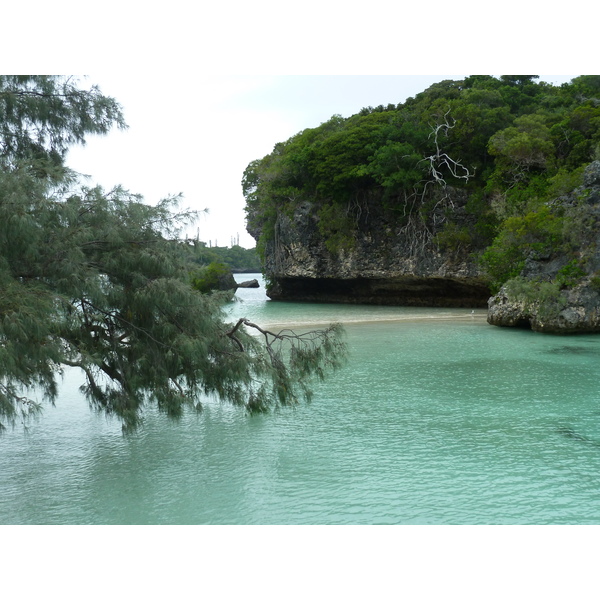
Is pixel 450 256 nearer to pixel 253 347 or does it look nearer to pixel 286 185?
pixel 286 185

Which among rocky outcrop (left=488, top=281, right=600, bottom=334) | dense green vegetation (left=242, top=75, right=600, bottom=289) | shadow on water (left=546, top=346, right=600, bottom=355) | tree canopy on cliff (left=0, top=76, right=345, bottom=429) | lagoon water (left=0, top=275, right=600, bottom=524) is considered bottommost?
lagoon water (left=0, top=275, right=600, bottom=524)

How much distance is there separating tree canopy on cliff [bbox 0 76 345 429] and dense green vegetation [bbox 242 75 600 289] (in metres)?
12.1

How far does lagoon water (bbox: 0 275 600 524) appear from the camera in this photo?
4.50 metres

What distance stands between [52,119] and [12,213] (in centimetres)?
169

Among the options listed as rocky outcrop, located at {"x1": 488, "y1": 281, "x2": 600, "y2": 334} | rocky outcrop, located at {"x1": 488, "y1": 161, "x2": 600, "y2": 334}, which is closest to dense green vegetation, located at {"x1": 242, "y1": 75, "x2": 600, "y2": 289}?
rocky outcrop, located at {"x1": 488, "y1": 161, "x2": 600, "y2": 334}

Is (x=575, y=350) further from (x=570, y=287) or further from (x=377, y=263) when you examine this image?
(x=377, y=263)

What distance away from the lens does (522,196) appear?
805 inches

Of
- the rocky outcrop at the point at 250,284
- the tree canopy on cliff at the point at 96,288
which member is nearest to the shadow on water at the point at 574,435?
the tree canopy on cliff at the point at 96,288

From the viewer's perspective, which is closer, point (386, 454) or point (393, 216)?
point (386, 454)

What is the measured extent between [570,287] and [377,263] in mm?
12136

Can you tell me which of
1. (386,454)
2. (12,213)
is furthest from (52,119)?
(386,454)

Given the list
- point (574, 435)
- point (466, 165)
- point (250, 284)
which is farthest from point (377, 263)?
point (250, 284)

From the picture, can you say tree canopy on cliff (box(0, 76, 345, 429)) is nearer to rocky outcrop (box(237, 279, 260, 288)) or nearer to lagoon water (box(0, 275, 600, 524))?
lagoon water (box(0, 275, 600, 524))

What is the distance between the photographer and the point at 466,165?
23844 millimetres
